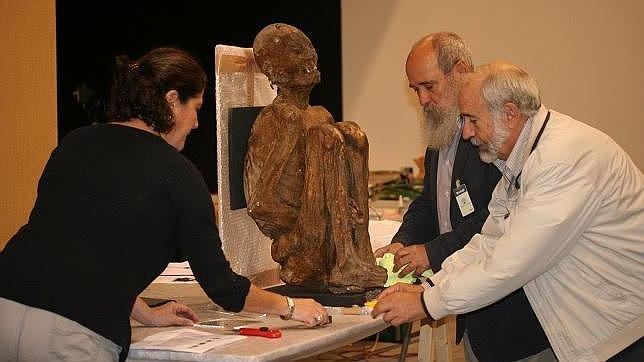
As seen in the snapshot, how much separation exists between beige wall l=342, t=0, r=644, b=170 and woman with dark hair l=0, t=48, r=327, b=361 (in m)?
4.61

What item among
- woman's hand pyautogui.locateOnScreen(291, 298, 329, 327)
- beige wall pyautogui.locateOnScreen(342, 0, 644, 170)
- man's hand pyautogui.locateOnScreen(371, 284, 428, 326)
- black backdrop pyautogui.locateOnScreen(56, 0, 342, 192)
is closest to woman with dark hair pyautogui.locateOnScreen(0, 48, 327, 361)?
woman's hand pyautogui.locateOnScreen(291, 298, 329, 327)

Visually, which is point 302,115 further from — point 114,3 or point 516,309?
point 114,3

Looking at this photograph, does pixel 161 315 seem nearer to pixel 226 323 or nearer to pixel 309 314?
pixel 226 323

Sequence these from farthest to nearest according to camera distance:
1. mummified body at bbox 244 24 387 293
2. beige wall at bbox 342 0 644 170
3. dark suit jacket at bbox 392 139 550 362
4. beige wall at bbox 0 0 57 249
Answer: beige wall at bbox 342 0 644 170 → beige wall at bbox 0 0 57 249 → mummified body at bbox 244 24 387 293 → dark suit jacket at bbox 392 139 550 362

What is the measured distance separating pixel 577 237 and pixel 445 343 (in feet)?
6.56

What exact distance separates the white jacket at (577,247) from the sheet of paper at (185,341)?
633 mm

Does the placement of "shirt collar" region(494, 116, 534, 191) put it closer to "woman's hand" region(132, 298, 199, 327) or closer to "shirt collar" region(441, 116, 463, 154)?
"shirt collar" region(441, 116, 463, 154)

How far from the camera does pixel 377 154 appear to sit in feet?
24.1

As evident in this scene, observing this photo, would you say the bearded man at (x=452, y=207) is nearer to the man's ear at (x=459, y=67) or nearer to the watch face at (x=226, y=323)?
the man's ear at (x=459, y=67)

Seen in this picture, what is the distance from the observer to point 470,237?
3195 millimetres

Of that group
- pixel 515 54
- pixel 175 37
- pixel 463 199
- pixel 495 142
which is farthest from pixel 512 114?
pixel 175 37

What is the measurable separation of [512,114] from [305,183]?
0.70 metres

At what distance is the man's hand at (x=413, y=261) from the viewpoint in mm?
3176

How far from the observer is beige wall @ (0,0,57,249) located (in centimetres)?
403
